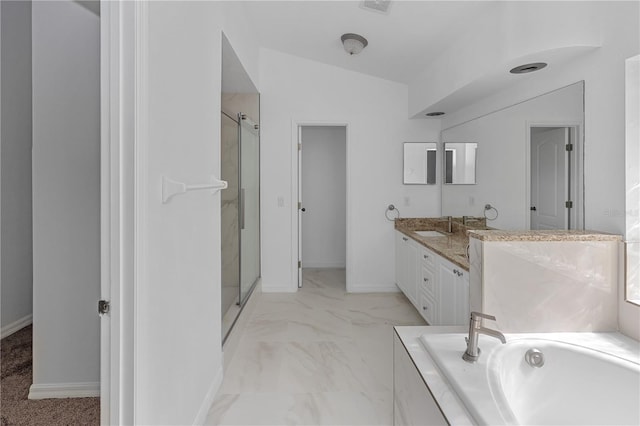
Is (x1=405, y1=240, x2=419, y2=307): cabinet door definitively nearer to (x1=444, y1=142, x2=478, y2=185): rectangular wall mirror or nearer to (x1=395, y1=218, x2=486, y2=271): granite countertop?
(x1=395, y1=218, x2=486, y2=271): granite countertop

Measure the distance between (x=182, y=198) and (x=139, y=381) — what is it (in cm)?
73

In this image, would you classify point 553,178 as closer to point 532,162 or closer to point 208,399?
point 532,162

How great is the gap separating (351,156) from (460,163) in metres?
1.17

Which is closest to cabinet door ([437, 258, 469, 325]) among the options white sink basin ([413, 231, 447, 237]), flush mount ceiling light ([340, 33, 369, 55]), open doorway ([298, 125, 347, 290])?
white sink basin ([413, 231, 447, 237])

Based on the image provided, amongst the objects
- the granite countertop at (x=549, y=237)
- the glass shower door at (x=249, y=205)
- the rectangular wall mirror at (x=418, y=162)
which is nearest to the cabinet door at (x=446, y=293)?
the granite countertop at (x=549, y=237)

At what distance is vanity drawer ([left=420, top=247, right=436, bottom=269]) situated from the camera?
2.65 meters

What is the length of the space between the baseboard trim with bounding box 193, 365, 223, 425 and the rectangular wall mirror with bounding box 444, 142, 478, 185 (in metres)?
2.74

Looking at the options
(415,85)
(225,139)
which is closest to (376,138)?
(415,85)

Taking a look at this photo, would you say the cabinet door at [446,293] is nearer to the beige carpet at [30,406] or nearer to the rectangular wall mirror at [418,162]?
the rectangular wall mirror at [418,162]

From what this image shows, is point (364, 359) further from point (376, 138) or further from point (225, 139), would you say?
point (376, 138)

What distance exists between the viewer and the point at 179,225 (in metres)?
1.43

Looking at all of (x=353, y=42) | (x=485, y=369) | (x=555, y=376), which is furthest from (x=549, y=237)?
(x=353, y=42)

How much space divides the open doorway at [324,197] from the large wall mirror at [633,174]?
364 centimetres

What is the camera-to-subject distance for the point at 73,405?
1.73 meters
